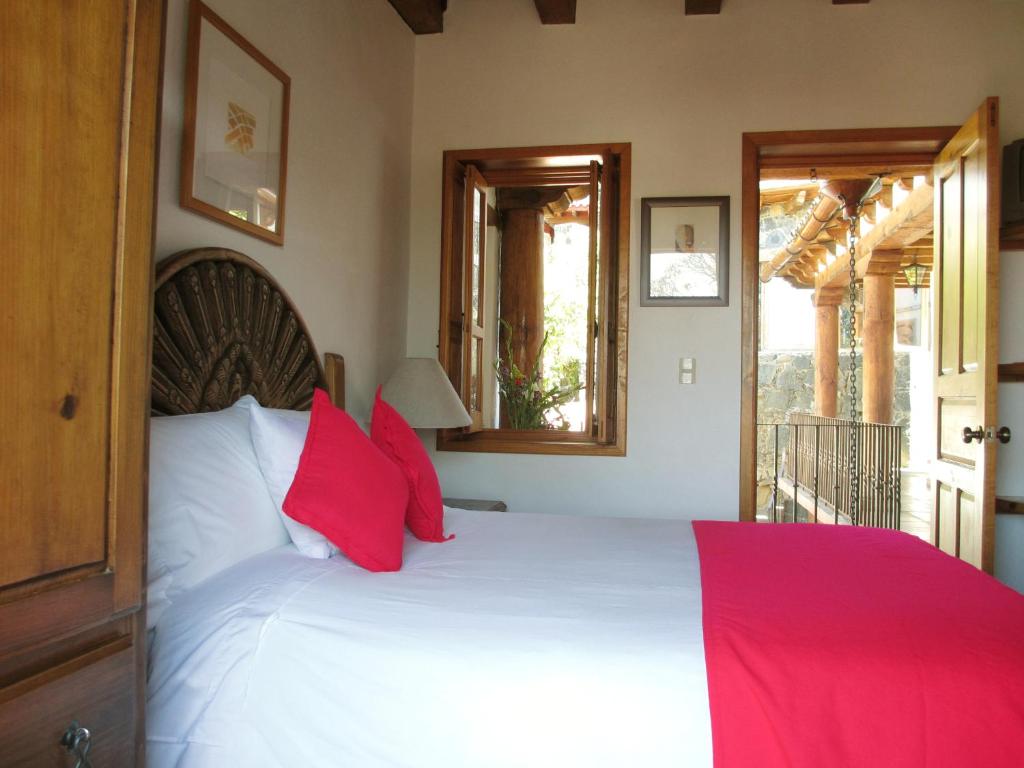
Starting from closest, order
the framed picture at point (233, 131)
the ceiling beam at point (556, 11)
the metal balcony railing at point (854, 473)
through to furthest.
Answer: the framed picture at point (233, 131)
the ceiling beam at point (556, 11)
the metal balcony railing at point (854, 473)

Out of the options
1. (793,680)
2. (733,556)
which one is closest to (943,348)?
(733,556)

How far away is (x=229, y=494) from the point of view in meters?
1.53

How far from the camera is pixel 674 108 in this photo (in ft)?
11.1

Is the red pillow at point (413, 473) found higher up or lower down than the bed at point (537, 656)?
higher up

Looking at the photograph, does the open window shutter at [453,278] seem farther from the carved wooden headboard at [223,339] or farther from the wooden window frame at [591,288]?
the carved wooden headboard at [223,339]

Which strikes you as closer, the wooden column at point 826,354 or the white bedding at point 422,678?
the white bedding at point 422,678

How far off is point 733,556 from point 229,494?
1.20 m

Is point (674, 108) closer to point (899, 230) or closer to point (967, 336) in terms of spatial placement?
point (967, 336)

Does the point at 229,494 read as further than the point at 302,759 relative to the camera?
Yes

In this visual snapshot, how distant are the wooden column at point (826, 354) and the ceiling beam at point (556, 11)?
601 centimetres

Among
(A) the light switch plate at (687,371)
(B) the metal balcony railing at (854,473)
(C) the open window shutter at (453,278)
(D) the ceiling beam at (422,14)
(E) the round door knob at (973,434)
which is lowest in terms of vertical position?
(B) the metal balcony railing at (854,473)

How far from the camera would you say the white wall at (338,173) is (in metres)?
1.90

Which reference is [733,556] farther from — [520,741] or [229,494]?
[229,494]

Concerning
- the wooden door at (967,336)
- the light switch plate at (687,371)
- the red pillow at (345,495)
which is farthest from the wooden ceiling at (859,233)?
the red pillow at (345,495)
